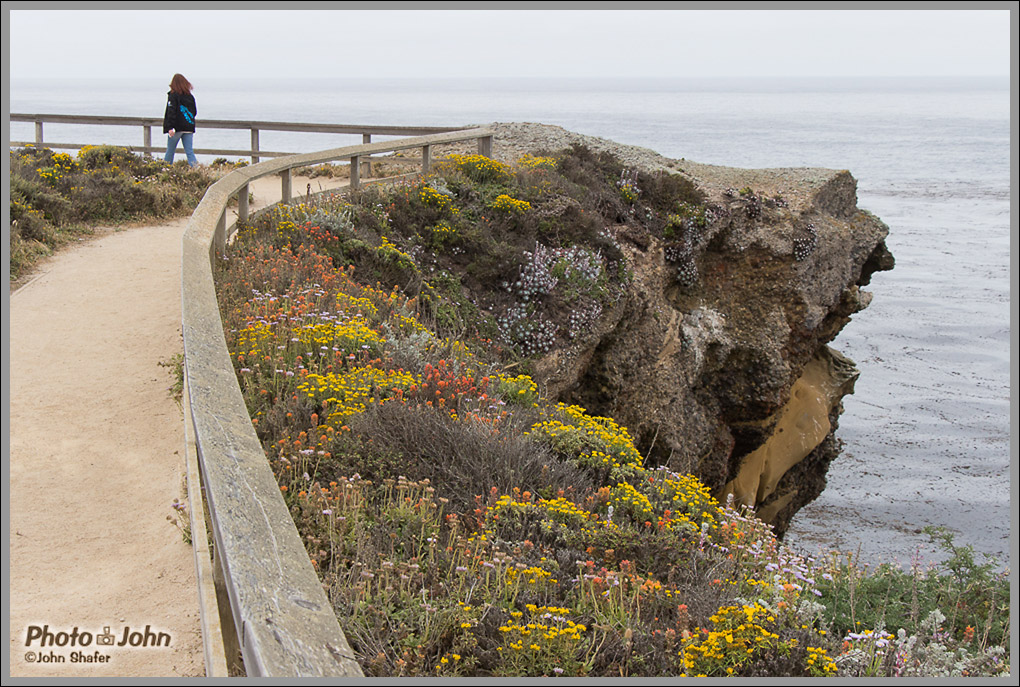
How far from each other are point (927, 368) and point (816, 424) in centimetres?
1490

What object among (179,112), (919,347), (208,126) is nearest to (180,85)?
(179,112)

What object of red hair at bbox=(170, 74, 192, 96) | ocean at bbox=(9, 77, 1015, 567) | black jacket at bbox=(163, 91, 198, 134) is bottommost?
ocean at bbox=(9, 77, 1015, 567)

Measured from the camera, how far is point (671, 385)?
13711 millimetres

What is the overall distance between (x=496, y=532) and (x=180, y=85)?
1455 cm

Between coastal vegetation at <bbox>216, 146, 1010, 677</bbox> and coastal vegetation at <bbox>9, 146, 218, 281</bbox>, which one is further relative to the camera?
coastal vegetation at <bbox>9, 146, 218, 281</bbox>

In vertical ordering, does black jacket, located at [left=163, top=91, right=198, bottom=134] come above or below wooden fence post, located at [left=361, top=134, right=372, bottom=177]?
above

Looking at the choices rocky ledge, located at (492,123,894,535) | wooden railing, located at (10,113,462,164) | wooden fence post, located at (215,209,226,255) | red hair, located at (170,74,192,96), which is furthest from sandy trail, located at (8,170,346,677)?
wooden railing, located at (10,113,462,164)

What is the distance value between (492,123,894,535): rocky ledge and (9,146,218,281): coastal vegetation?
21.4ft

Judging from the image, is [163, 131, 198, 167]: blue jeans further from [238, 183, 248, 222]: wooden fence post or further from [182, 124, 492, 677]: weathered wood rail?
[182, 124, 492, 677]: weathered wood rail

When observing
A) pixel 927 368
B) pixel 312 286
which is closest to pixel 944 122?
pixel 927 368

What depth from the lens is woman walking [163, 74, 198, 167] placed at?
16672 millimetres

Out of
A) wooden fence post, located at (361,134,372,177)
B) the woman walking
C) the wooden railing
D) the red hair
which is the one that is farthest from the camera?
wooden fence post, located at (361,134,372,177)

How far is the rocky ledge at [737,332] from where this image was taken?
518 inches

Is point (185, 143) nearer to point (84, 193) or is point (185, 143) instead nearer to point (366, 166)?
point (84, 193)
